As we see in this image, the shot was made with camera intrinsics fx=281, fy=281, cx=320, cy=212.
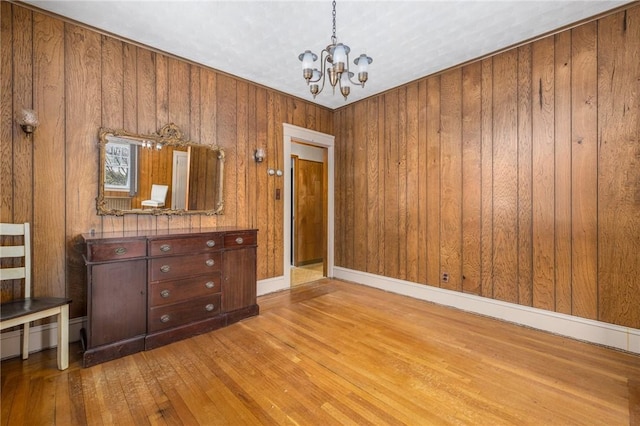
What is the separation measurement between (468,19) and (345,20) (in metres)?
1.07

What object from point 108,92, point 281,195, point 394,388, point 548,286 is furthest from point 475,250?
point 108,92

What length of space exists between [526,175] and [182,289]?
3.50m

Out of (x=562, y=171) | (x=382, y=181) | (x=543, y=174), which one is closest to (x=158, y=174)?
(x=382, y=181)

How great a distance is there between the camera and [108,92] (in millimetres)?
2633

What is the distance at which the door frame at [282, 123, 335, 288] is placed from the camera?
405 cm

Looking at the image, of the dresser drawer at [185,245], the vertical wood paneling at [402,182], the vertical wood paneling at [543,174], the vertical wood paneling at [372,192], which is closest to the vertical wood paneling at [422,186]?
the vertical wood paneling at [402,182]

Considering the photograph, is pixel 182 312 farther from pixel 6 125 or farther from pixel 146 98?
pixel 146 98

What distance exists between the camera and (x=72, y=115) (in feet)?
8.09

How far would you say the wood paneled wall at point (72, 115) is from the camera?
7.34ft

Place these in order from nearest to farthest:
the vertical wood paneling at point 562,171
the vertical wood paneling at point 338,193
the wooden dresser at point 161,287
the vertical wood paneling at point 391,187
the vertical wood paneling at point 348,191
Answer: the wooden dresser at point 161,287
the vertical wood paneling at point 562,171
the vertical wood paneling at point 391,187
the vertical wood paneling at point 348,191
the vertical wood paneling at point 338,193

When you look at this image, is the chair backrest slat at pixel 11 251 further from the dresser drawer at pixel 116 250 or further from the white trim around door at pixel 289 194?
the white trim around door at pixel 289 194

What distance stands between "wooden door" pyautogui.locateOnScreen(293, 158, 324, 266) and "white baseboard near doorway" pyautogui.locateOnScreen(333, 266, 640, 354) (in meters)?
2.03

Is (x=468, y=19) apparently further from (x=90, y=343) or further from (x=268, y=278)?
(x=90, y=343)

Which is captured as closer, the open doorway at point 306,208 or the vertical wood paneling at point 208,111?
the vertical wood paneling at point 208,111
